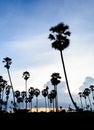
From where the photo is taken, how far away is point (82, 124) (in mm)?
22500

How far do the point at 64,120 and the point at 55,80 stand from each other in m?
58.5

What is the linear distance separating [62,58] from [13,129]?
87.8ft

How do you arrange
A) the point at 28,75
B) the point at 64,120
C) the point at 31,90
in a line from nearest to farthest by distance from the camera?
the point at 64,120 → the point at 28,75 → the point at 31,90

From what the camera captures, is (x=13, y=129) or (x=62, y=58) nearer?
(x=13, y=129)

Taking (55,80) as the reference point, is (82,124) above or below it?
below

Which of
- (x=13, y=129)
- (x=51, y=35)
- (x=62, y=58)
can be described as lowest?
(x=13, y=129)

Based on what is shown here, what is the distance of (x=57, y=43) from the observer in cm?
4638

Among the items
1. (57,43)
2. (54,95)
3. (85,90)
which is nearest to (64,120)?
(57,43)

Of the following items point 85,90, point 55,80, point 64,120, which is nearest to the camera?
point 64,120

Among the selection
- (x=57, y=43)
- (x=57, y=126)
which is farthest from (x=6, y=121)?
(x=57, y=43)

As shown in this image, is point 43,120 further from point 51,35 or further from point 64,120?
point 51,35

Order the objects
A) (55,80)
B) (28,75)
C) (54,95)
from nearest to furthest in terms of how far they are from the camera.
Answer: (55,80) < (28,75) < (54,95)

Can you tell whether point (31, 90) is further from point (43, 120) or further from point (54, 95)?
point (43, 120)

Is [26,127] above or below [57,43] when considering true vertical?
below
